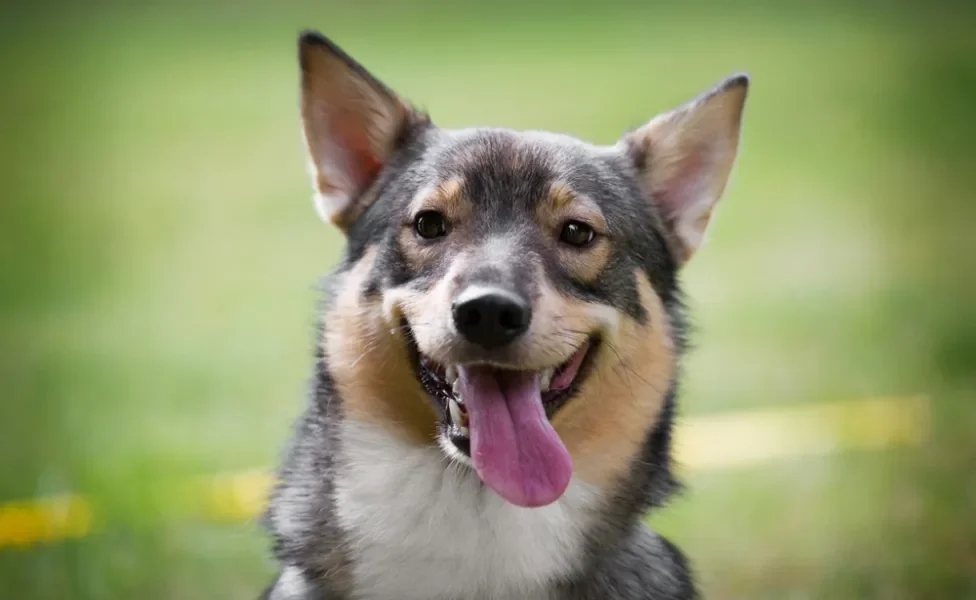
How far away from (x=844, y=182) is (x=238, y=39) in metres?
3.99

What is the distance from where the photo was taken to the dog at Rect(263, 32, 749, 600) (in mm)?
2490

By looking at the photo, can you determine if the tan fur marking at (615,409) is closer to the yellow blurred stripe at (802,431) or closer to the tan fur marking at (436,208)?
the tan fur marking at (436,208)

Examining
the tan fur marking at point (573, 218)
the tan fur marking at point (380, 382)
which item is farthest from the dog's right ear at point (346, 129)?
the tan fur marking at point (573, 218)

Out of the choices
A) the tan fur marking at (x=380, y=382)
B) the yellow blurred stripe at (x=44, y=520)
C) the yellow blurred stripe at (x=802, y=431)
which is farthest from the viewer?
the yellow blurred stripe at (x=802, y=431)

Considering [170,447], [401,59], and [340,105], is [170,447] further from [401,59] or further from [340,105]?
[401,59]

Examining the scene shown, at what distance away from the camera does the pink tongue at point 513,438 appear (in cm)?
244

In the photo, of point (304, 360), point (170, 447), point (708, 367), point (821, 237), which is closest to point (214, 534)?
point (170, 447)

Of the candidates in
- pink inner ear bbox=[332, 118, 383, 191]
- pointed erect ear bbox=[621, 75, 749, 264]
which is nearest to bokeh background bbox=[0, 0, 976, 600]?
pointed erect ear bbox=[621, 75, 749, 264]

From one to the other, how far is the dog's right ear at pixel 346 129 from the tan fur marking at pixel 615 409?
0.78 m

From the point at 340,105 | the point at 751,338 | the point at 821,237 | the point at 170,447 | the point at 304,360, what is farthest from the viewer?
the point at 821,237

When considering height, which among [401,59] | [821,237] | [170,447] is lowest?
[170,447]

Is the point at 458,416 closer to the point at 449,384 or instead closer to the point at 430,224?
the point at 449,384

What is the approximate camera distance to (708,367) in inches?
222

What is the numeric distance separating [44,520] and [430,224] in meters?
2.19
